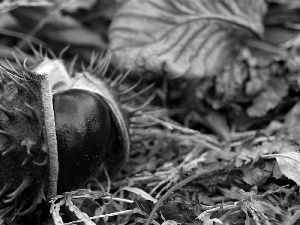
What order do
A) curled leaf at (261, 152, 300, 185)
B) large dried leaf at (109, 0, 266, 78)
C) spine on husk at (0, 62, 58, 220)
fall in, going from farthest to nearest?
large dried leaf at (109, 0, 266, 78) < curled leaf at (261, 152, 300, 185) < spine on husk at (0, 62, 58, 220)

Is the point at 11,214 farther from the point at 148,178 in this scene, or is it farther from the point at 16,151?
the point at 148,178

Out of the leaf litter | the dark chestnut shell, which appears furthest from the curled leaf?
the dark chestnut shell

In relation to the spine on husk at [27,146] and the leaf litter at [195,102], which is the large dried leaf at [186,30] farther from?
the spine on husk at [27,146]

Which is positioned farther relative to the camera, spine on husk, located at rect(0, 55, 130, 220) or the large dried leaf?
the large dried leaf

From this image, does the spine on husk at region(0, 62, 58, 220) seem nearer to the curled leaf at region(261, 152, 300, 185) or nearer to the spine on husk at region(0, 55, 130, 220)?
the spine on husk at region(0, 55, 130, 220)

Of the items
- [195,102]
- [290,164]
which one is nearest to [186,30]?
Answer: [195,102]

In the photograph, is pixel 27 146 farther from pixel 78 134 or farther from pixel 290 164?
pixel 290 164

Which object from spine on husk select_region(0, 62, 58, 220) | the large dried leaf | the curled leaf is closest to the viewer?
spine on husk select_region(0, 62, 58, 220)

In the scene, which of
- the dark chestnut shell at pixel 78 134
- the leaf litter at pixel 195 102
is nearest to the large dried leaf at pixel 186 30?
the leaf litter at pixel 195 102

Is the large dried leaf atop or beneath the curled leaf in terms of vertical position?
atop
